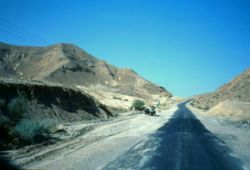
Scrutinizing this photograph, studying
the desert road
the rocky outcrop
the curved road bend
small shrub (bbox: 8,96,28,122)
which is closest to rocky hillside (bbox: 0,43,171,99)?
the rocky outcrop

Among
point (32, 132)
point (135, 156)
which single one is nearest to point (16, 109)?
point (32, 132)

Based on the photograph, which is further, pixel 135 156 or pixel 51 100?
pixel 51 100

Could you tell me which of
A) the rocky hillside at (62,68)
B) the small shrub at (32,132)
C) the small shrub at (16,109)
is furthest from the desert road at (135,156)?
the rocky hillside at (62,68)

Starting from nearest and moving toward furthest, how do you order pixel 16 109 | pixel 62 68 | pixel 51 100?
1. pixel 16 109
2. pixel 51 100
3. pixel 62 68

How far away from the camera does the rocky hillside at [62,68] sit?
110375 mm

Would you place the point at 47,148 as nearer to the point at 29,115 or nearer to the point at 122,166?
the point at 122,166

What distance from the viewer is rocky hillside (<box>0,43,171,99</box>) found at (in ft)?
362

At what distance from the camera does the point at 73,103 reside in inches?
→ 1548

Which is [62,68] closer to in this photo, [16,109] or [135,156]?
[16,109]

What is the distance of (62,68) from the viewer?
114875 mm

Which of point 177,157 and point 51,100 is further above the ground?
point 51,100

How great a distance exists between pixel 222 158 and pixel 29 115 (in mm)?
18389

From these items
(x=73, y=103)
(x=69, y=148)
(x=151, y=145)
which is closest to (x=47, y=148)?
(x=69, y=148)

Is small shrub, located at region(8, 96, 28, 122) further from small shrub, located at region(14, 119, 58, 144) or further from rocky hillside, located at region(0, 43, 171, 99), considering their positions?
rocky hillside, located at region(0, 43, 171, 99)
